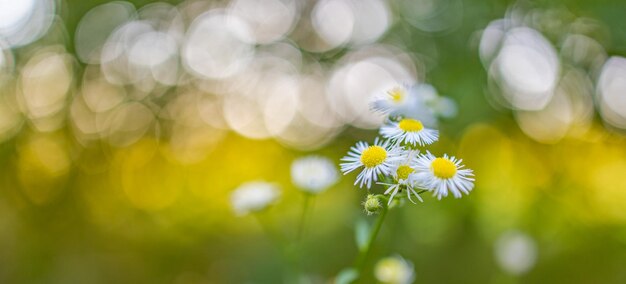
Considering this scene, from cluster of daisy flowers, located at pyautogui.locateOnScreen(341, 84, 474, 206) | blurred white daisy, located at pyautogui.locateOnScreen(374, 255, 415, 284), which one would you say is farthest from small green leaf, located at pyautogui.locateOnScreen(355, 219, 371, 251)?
cluster of daisy flowers, located at pyautogui.locateOnScreen(341, 84, 474, 206)

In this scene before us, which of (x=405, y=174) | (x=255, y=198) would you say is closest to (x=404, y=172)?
(x=405, y=174)

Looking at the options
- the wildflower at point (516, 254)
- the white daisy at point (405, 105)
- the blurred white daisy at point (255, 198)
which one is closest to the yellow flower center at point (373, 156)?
the white daisy at point (405, 105)

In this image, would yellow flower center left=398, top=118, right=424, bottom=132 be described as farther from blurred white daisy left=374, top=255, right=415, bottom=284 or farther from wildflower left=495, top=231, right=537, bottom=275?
wildflower left=495, top=231, right=537, bottom=275

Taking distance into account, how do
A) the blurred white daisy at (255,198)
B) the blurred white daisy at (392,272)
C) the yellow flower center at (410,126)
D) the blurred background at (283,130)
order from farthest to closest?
the blurred background at (283,130) < the blurred white daisy at (255,198) < the blurred white daisy at (392,272) < the yellow flower center at (410,126)

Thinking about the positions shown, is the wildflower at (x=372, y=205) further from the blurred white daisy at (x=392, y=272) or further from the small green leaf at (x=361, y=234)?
the blurred white daisy at (x=392, y=272)

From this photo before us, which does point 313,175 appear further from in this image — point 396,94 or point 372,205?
point 372,205
